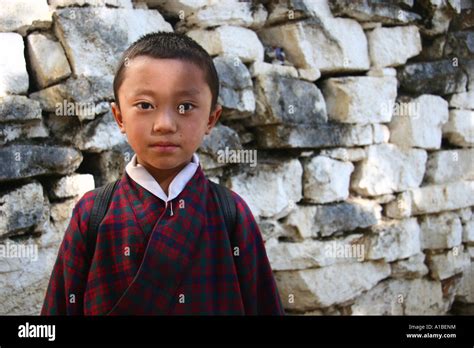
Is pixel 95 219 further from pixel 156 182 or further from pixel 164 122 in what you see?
pixel 164 122

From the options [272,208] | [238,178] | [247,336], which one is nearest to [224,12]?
[238,178]

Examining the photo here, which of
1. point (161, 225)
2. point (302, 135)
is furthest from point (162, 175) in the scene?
point (302, 135)

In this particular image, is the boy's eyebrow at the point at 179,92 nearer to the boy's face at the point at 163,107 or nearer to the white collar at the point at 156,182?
the boy's face at the point at 163,107

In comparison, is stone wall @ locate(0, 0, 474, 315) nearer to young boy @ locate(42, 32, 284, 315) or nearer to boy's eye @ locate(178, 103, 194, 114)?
young boy @ locate(42, 32, 284, 315)

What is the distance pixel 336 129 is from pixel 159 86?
177 centimetres

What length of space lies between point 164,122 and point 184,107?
0.08 m

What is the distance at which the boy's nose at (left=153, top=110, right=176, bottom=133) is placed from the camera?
1.59 metres

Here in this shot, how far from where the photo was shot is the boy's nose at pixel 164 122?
1586mm

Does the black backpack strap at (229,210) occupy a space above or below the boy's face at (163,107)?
below

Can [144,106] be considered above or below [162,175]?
above

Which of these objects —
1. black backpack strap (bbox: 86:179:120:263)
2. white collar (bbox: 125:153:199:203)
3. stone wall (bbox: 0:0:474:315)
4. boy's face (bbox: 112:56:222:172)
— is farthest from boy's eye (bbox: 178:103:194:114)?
stone wall (bbox: 0:0:474:315)

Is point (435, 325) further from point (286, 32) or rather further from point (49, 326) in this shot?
point (286, 32)

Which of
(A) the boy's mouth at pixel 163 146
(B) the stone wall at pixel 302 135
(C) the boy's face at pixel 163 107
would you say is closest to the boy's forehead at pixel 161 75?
(C) the boy's face at pixel 163 107

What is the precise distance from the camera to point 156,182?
1.65 m
